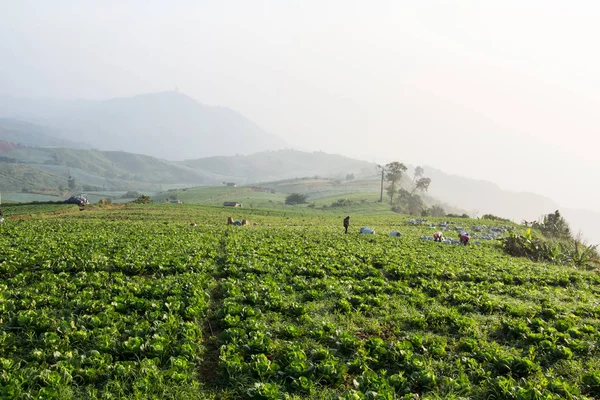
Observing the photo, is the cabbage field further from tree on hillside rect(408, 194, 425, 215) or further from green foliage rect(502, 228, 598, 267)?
tree on hillside rect(408, 194, 425, 215)

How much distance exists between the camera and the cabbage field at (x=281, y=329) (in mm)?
8273

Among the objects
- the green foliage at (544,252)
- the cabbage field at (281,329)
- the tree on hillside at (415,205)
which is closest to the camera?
the cabbage field at (281,329)

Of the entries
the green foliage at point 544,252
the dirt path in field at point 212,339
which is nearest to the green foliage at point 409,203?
the green foliage at point 544,252

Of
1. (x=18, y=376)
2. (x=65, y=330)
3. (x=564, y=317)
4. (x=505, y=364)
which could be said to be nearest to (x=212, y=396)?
(x=18, y=376)

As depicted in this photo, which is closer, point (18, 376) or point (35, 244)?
point (18, 376)

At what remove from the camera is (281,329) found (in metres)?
11.1

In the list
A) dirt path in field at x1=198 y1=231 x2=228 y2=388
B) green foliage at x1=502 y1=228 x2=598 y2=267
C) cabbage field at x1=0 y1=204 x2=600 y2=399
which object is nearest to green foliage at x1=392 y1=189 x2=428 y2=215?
green foliage at x1=502 y1=228 x2=598 y2=267

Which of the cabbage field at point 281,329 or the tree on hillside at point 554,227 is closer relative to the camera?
the cabbage field at point 281,329

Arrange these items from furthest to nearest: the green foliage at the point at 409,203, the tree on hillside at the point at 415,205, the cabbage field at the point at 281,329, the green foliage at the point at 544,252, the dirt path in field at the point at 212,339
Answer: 1. the green foliage at the point at 409,203
2. the tree on hillside at the point at 415,205
3. the green foliage at the point at 544,252
4. the dirt path in field at the point at 212,339
5. the cabbage field at the point at 281,329

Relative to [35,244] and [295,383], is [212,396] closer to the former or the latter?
[295,383]

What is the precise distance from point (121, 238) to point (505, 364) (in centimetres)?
2470

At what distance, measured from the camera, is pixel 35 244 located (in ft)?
71.1

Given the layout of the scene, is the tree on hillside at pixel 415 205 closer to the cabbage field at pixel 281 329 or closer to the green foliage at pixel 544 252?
the green foliage at pixel 544 252

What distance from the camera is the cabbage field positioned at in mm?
8273
